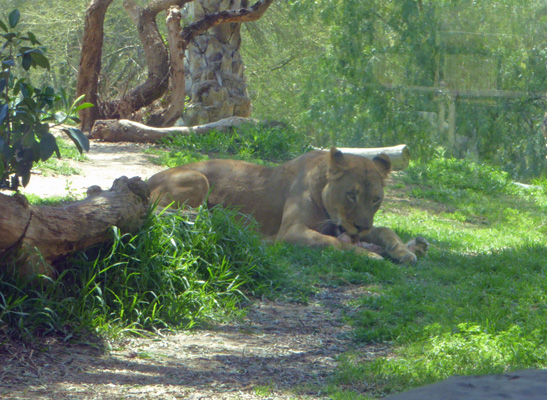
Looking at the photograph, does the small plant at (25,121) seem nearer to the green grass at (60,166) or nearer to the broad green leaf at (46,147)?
the broad green leaf at (46,147)

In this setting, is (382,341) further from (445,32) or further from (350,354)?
(445,32)

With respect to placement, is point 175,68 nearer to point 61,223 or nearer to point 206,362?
point 61,223

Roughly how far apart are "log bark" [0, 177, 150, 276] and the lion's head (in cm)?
271

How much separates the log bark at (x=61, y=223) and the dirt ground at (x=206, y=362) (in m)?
0.62

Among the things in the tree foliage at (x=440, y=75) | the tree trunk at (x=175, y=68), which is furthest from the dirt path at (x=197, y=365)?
the tree foliage at (x=440, y=75)

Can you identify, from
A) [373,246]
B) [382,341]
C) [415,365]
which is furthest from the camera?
[373,246]

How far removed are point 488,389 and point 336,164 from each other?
16.1ft

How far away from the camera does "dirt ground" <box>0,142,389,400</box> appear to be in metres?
3.98

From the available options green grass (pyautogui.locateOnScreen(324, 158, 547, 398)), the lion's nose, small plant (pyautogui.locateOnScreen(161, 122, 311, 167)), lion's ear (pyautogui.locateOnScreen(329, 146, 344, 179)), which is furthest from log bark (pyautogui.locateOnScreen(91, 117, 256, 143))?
the lion's nose

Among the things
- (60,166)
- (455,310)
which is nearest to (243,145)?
(60,166)

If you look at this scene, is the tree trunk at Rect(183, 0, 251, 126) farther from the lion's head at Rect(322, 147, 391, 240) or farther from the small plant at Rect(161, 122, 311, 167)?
the lion's head at Rect(322, 147, 391, 240)

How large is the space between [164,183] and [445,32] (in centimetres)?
1381

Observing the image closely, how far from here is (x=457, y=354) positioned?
4.48 m

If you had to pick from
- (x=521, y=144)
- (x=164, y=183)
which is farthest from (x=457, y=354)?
(x=521, y=144)
